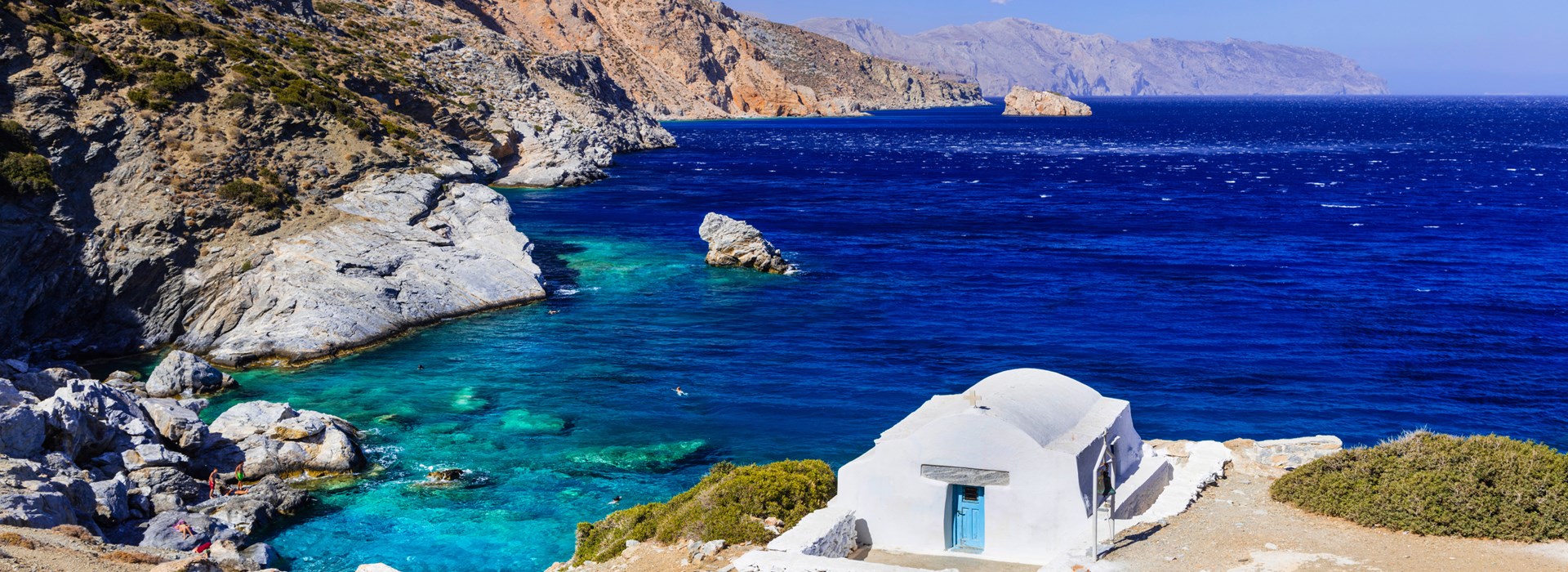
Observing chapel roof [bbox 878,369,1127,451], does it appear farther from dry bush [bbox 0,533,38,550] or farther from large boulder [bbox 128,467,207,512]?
large boulder [bbox 128,467,207,512]

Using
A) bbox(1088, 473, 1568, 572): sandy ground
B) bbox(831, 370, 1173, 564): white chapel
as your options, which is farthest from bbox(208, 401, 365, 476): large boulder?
bbox(1088, 473, 1568, 572): sandy ground

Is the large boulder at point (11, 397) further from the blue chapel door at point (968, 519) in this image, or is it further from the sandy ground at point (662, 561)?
the blue chapel door at point (968, 519)

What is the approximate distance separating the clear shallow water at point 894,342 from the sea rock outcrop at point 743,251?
1.56 m

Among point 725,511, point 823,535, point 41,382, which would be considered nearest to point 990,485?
point 823,535

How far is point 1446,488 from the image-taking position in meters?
20.8

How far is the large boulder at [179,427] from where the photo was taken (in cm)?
3131

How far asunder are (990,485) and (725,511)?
5204 mm

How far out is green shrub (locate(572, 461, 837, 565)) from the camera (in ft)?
71.5

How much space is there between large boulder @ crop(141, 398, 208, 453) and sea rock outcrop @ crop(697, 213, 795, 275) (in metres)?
36.2

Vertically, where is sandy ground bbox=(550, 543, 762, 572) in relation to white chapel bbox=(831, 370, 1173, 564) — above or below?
below

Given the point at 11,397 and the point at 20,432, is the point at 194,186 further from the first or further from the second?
the point at 20,432

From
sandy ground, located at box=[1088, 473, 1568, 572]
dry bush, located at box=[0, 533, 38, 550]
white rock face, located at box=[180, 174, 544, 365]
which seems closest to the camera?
sandy ground, located at box=[1088, 473, 1568, 572]

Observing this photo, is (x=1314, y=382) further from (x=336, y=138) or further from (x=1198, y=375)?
(x=336, y=138)

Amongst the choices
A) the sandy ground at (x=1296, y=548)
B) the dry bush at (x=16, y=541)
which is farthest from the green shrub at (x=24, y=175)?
the sandy ground at (x=1296, y=548)
